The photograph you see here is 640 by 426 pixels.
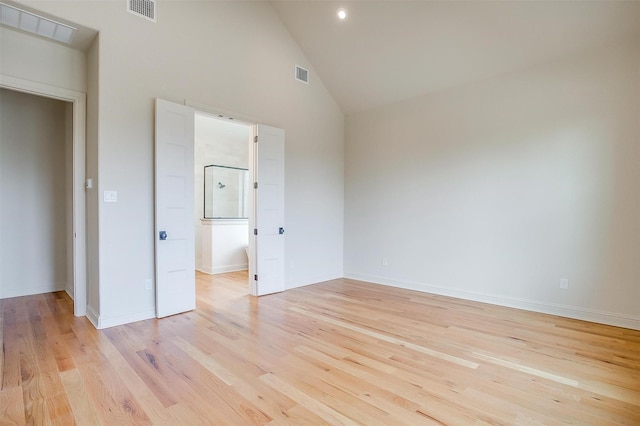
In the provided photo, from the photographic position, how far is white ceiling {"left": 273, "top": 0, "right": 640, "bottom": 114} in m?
3.30

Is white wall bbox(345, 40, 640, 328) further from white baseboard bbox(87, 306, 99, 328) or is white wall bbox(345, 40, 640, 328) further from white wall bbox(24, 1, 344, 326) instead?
white baseboard bbox(87, 306, 99, 328)

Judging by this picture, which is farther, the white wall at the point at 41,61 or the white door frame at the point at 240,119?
the white door frame at the point at 240,119

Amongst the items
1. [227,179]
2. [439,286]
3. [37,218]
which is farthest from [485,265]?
[37,218]

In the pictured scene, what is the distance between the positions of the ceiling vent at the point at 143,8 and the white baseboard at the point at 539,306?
472cm

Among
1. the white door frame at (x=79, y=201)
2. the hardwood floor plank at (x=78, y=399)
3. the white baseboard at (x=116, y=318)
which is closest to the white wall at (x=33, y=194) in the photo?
the white door frame at (x=79, y=201)

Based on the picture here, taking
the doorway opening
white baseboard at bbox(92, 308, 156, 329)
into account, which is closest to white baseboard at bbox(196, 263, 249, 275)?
the doorway opening

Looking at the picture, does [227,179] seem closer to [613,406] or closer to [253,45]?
[253,45]

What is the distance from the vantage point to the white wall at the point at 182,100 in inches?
128

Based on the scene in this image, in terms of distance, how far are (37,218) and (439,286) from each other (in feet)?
19.0

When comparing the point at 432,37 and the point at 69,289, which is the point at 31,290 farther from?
the point at 432,37

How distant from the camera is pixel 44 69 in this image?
3.29 meters

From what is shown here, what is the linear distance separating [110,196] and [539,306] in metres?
4.89

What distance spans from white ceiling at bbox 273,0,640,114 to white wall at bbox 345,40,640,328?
7.4 inches

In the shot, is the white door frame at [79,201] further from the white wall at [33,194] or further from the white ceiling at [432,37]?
the white ceiling at [432,37]
